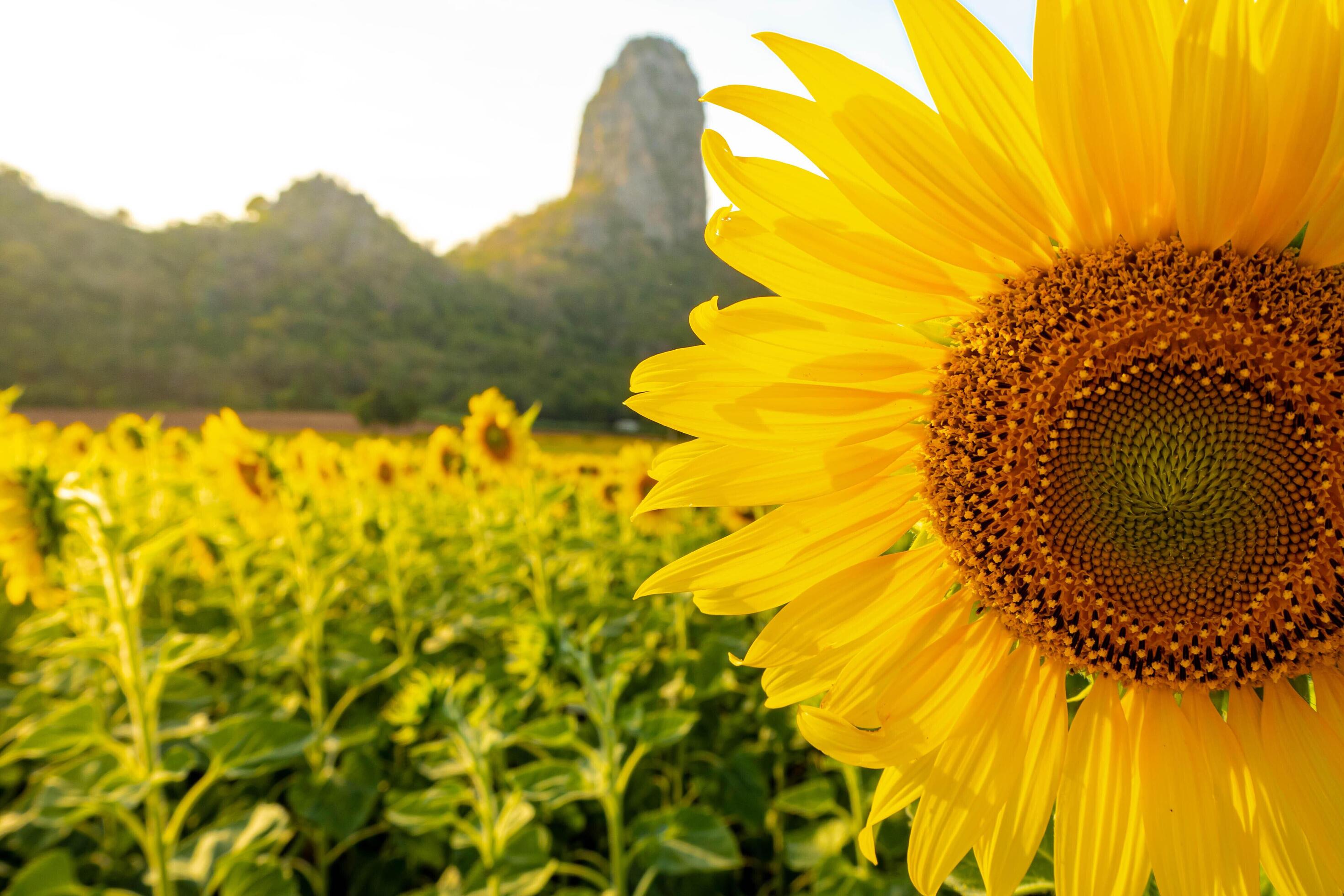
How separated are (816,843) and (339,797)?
2220 mm

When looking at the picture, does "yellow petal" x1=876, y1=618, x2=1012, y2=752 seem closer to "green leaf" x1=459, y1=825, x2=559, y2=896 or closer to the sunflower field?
the sunflower field

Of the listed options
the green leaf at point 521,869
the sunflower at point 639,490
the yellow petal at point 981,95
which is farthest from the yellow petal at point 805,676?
the sunflower at point 639,490

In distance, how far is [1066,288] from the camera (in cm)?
81

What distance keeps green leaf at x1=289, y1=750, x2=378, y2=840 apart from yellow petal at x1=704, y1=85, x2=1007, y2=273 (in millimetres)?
3498

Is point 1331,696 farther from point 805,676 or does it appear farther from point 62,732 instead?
point 62,732

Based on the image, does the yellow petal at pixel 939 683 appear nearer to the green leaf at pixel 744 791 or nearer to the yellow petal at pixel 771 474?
the yellow petal at pixel 771 474

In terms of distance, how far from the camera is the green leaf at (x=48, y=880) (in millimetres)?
2467

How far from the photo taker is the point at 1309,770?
0.77m

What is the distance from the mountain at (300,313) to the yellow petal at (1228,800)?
42.3 feet

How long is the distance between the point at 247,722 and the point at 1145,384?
Result: 121 inches

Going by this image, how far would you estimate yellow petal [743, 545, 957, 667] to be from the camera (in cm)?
85

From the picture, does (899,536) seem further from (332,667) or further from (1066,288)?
(332,667)

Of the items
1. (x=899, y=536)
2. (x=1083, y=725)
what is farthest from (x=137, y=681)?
(x=1083, y=725)

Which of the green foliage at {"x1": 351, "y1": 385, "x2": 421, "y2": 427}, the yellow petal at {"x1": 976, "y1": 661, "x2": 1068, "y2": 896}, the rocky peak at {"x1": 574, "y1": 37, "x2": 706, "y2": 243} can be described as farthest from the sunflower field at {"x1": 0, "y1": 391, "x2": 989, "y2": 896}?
the rocky peak at {"x1": 574, "y1": 37, "x2": 706, "y2": 243}
